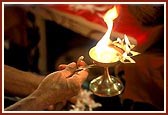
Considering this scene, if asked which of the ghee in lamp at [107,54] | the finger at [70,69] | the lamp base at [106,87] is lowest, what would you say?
the lamp base at [106,87]

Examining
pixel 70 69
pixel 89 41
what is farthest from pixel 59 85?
pixel 89 41

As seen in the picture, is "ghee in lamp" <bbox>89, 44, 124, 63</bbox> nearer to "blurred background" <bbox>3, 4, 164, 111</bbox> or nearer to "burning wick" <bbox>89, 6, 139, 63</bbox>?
"burning wick" <bbox>89, 6, 139, 63</bbox>

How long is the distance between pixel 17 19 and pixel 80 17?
564mm

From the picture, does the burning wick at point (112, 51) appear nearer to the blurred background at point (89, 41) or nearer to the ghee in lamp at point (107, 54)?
the ghee in lamp at point (107, 54)

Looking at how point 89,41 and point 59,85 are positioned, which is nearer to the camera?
point 59,85

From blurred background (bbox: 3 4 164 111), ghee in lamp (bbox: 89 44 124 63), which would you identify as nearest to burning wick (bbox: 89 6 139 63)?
ghee in lamp (bbox: 89 44 124 63)

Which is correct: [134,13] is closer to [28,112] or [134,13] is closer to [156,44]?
[156,44]

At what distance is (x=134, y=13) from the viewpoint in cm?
176

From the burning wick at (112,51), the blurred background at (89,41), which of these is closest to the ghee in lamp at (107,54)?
the burning wick at (112,51)

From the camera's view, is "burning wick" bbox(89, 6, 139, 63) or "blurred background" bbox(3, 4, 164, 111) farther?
"blurred background" bbox(3, 4, 164, 111)

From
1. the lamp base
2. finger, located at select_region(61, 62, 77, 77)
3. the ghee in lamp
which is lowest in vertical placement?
the lamp base

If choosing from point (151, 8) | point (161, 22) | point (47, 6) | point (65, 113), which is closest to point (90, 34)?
point (47, 6)

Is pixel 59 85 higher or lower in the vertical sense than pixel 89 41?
lower

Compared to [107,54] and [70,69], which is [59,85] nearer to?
[70,69]
